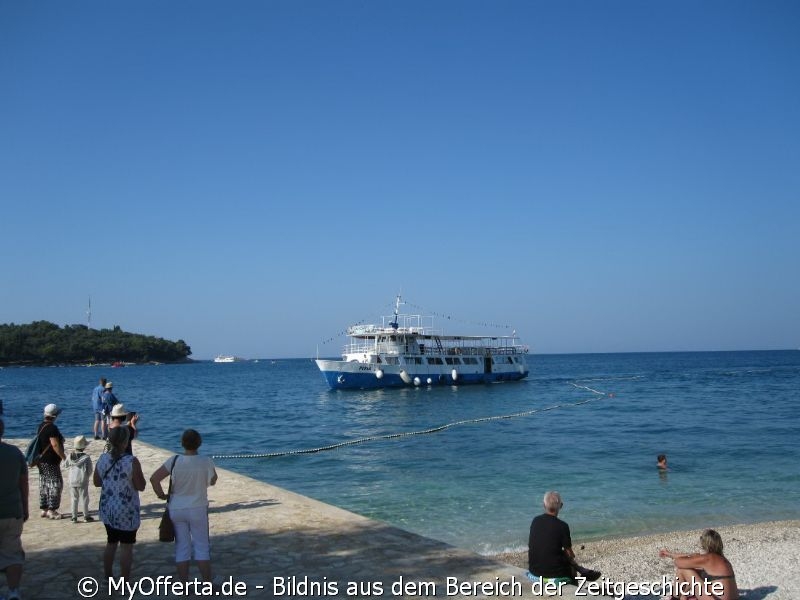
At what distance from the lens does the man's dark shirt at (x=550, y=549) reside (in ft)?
20.7

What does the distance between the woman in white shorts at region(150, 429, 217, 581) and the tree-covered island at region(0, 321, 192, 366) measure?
519ft

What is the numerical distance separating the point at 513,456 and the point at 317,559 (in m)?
14.9

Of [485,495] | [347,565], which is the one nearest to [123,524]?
[347,565]

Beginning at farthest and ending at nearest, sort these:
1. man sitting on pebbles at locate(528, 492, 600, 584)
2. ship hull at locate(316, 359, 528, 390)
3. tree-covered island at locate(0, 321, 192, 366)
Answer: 1. tree-covered island at locate(0, 321, 192, 366)
2. ship hull at locate(316, 359, 528, 390)
3. man sitting on pebbles at locate(528, 492, 600, 584)

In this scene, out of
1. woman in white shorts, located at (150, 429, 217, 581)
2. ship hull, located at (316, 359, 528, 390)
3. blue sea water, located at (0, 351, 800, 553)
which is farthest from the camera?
ship hull, located at (316, 359, 528, 390)

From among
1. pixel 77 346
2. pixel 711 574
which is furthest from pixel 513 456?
pixel 77 346

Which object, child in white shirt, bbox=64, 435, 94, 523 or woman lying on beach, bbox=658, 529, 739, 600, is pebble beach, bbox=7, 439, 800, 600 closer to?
child in white shirt, bbox=64, 435, 94, 523

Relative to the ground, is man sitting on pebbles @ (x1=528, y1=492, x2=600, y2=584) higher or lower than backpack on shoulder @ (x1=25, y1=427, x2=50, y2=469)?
lower

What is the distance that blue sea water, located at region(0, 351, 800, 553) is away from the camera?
523 inches

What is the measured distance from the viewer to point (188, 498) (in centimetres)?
577

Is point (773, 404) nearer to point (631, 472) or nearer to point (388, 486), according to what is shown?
point (631, 472)

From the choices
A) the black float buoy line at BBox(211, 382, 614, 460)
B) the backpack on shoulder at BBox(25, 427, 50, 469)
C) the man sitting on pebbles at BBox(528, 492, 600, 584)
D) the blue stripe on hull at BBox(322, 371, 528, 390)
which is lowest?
the black float buoy line at BBox(211, 382, 614, 460)

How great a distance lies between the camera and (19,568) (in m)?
5.48

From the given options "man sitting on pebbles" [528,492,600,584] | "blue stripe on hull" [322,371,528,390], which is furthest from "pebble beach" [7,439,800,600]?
"blue stripe on hull" [322,371,528,390]
